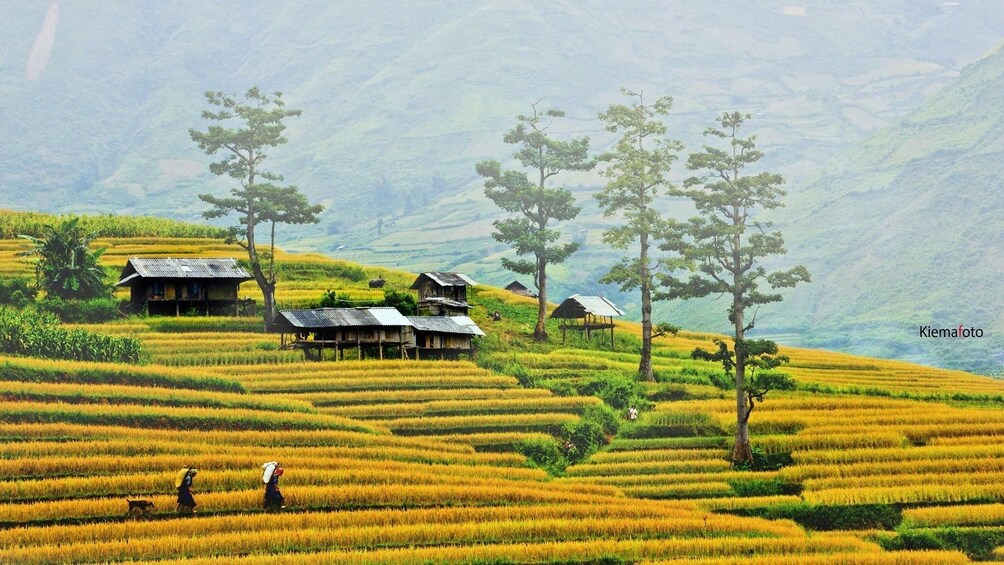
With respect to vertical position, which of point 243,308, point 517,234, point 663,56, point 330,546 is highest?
point 663,56

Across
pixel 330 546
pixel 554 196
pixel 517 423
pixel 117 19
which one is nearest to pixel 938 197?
pixel 554 196

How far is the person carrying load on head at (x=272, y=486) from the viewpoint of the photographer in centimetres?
1927

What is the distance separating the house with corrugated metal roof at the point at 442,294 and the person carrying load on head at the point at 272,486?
1055 cm

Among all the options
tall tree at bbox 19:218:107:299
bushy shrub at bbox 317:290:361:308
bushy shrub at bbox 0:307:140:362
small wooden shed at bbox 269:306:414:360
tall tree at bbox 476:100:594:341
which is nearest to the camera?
bushy shrub at bbox 0:307:140:362

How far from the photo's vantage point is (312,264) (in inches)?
1340

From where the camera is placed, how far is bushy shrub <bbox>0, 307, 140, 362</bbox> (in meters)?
24.0

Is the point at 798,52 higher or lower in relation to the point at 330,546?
higher

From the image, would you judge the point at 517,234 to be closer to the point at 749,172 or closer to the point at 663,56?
the point at 749,172

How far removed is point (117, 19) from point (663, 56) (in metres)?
54.4

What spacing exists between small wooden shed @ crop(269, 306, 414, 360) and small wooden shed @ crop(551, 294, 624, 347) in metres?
5.04

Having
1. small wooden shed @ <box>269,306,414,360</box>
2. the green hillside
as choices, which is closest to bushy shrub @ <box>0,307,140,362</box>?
small wooden shed @ <box>269,306,414,360</box>

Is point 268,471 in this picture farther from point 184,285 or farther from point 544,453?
point 184,285

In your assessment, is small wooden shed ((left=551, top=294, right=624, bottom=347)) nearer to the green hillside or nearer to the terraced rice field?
the terraced rice field

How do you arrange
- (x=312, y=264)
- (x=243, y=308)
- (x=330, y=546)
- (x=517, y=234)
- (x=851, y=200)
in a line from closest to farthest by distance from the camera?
1. (x=330, y=546)
2. (x=243, y=308)
3. (x=517, y=234)
4. (x=312, y=264)
5. (x=851, y=200)
